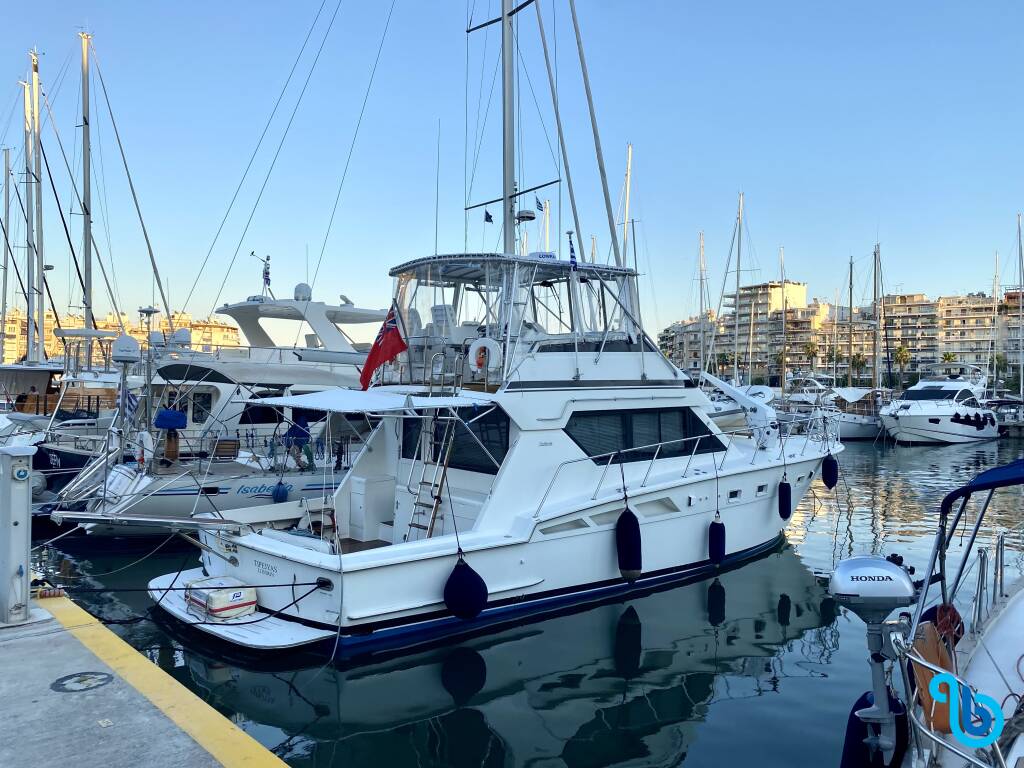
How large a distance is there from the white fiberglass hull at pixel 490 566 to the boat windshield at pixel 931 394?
31.9 metres

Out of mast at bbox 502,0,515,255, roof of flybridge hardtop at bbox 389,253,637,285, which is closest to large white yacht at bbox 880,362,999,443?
roof of flybridge hardtop at bbox 389,253,637,285

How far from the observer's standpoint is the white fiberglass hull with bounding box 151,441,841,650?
22.8 ft

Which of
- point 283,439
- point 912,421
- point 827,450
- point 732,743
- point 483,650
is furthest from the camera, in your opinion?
point 912,421

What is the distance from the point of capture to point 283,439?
14578mm

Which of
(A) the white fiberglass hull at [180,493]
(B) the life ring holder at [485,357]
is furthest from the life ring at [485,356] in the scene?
(A) the white fiberglass hull at [180,493]

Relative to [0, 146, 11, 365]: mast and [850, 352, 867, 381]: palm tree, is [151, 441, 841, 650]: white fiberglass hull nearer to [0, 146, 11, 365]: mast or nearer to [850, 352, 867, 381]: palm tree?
[0, 146, 11, 365]: mast

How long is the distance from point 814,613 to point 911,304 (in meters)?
133

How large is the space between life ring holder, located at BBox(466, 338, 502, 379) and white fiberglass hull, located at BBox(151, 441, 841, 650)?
1735 millimetres

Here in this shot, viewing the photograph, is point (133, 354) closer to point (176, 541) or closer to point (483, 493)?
point (176, 541)

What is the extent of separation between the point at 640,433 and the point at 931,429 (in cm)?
3048

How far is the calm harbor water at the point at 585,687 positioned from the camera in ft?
18.6

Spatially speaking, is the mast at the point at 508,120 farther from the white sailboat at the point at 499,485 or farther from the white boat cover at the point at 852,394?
the white boat cover at the point at 852,394

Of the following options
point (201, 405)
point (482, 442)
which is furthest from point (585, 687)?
point (201, 405)

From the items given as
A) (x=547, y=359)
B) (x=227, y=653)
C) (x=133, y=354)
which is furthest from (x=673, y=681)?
(x=133, y=354)
